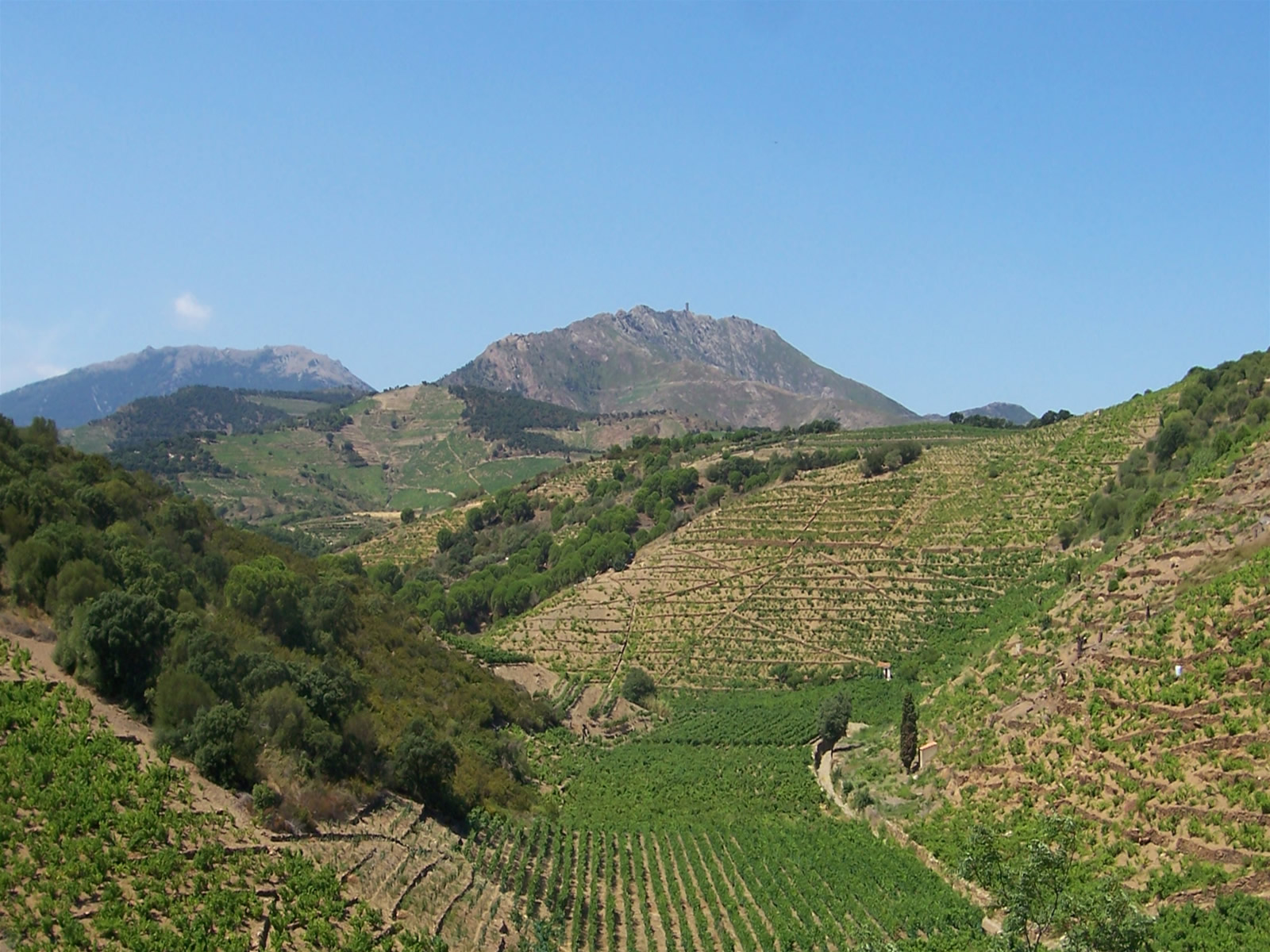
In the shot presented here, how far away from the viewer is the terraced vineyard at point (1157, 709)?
1036 inches

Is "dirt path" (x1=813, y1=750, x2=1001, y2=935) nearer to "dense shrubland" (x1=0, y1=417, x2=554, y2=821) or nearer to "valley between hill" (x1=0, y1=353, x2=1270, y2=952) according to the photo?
"valley between hill" (x1=0, y1=353, x2=1270, y2=952)

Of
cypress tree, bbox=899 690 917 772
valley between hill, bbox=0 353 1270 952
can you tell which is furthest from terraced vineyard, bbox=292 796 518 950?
cypress tree, bbox=899 690 917 772

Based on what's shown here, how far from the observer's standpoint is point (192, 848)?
23781mm

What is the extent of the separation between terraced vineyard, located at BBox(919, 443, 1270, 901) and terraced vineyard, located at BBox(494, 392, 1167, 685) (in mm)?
22301

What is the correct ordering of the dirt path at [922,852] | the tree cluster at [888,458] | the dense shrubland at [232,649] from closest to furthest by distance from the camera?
the dirt path at [922,852] → the dense shrubland at [232,649] → the tree cluster at [888,458]

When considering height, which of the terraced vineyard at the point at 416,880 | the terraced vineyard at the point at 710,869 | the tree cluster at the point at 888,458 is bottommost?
the terraced vineyard at the point at 710,869

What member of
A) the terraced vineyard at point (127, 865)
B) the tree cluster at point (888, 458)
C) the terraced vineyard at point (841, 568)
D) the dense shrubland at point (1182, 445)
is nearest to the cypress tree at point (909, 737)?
the dense shrubland at point (1182, 445)

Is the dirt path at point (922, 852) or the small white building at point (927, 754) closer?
the dirt path at point (922, 852)

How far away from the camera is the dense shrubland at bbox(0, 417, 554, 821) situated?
29.6m

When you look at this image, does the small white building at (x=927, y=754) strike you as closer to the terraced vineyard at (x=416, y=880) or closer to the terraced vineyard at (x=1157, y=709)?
the terraced vineyard at (x=1157, y=709)

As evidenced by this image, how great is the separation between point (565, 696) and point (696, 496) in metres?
39.5

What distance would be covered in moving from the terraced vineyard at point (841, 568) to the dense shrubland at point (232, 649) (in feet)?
67.0

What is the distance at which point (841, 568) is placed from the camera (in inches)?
2938

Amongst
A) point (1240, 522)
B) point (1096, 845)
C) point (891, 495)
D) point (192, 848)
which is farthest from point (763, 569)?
point (192, 848)
